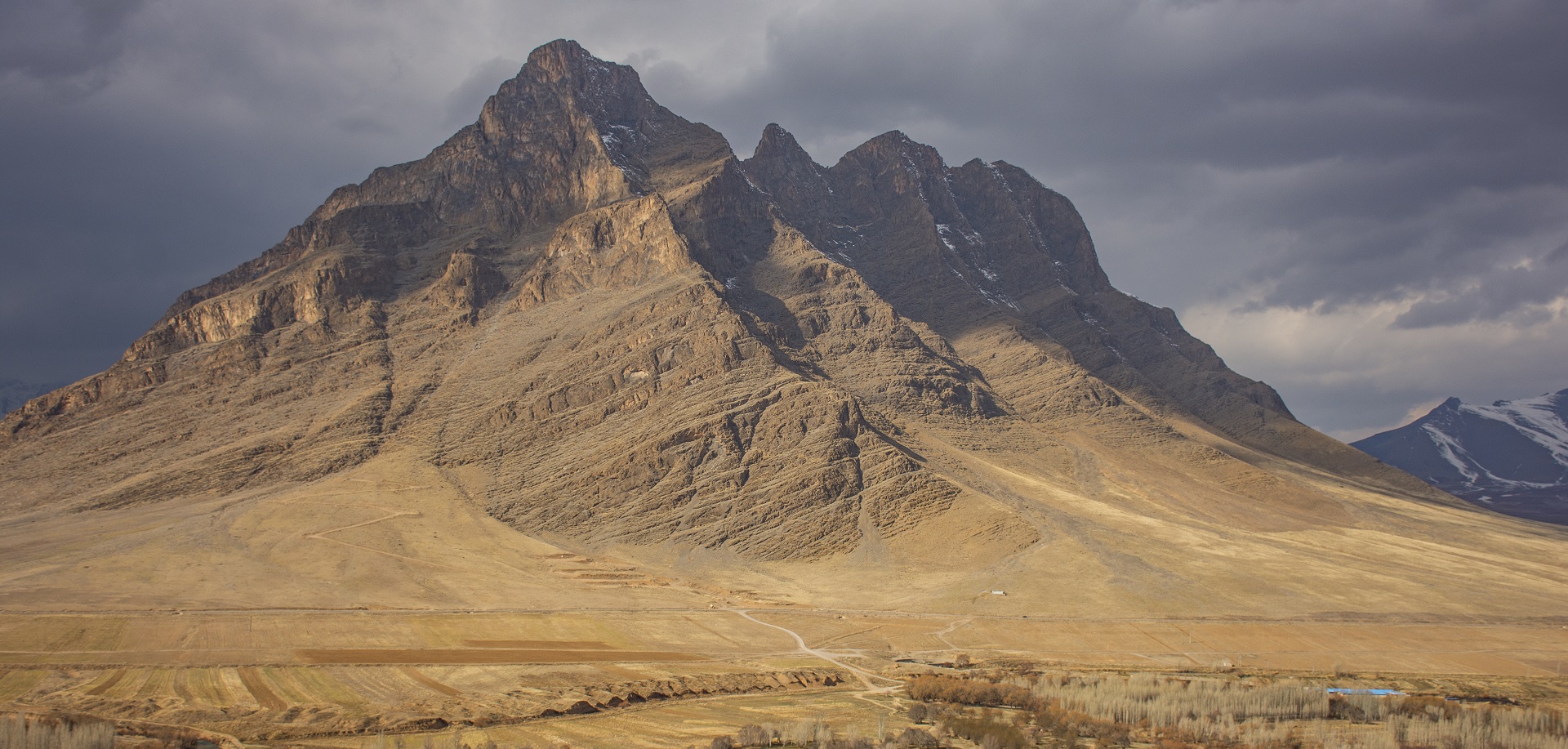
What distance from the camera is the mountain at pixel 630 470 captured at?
321ft

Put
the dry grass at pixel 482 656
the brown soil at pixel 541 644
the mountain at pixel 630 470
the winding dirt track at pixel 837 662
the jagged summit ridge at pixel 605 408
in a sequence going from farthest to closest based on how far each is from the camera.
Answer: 1. the jagged summit ridge at pixel 605 408
2. the mountain at pixel 630 470
3. the brown soil at pixel 541 644
4. the dry grass at pixel 482 656
5. the winding dirt track at pixel 837 662

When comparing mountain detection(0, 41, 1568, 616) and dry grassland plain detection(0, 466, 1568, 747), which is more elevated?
mountain detection(0, 41, 1568, 616)

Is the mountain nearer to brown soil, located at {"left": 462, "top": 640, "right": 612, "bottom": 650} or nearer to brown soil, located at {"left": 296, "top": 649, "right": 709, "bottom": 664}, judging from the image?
brown soil, located at {"left": 462, "top": 640, "right": 612, "bottom": 650}

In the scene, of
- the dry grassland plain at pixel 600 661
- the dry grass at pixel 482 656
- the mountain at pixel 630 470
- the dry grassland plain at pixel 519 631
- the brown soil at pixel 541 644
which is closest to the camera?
the dry grassland plain at pixel 600 661

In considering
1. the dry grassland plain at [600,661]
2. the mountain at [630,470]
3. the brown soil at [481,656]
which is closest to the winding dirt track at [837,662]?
the dry grassland plain at [600,661]

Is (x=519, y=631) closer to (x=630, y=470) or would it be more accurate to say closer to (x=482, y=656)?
(x=482, y=656)

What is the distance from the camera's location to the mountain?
97.9 m

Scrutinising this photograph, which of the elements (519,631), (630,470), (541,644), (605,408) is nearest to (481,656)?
(541,644)

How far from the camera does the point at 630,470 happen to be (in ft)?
420

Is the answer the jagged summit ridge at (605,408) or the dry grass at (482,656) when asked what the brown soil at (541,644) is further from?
the jagged summit ridge at (605,408)

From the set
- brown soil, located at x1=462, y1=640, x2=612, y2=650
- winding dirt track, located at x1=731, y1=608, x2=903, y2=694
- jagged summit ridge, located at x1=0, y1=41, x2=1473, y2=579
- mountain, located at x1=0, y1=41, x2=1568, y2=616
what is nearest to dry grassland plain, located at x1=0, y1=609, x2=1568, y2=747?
brown soil, located at x1=462, y1=640, x2=612, y2=650

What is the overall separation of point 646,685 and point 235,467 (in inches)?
4112

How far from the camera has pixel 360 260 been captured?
607 ft

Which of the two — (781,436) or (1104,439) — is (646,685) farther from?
(1104,439)
